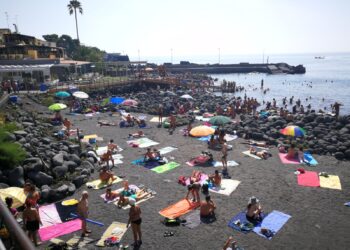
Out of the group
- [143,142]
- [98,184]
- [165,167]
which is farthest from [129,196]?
[143,142]

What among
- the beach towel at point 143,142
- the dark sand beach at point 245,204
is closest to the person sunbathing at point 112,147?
the dark sand beach at point 245,204

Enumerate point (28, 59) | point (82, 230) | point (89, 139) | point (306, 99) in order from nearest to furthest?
point (82, 230), point (89, 139), point (28, 59), point (306, 99)

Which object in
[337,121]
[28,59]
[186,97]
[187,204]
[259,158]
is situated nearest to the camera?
[187,204]

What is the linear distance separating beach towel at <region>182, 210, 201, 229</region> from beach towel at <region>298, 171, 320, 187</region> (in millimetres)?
6122

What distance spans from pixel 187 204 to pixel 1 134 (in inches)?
371

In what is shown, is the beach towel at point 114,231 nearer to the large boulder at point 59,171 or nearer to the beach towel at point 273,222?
the large boulder at point 59,171

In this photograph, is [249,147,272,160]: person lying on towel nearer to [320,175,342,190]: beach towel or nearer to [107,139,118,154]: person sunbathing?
[320,175,342,190]: beach towel

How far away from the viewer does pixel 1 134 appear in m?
14.3

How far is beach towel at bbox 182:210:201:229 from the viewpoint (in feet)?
36.7

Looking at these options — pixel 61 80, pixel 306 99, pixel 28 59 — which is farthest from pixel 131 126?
pixel 306 99

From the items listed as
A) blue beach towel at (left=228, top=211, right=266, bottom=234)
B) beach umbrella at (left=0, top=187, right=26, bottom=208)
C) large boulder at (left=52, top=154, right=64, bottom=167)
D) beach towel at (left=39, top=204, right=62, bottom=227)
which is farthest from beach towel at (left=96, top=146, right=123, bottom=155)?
blue beach towel at (left=228, top=211, right=266, bottom=234)

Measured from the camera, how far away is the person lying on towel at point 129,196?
12553 mm

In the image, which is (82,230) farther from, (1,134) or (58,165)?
(1,134)

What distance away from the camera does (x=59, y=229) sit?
10688 mm
